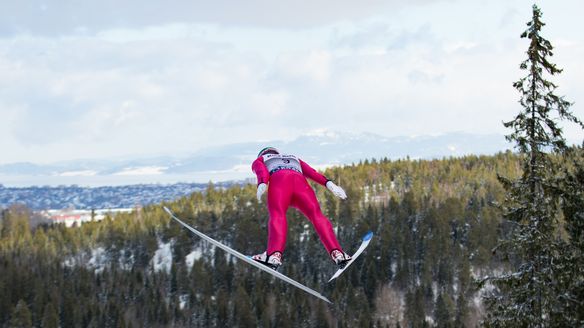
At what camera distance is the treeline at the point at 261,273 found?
124875 mm

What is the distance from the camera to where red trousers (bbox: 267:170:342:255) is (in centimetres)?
1595

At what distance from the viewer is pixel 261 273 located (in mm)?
140250

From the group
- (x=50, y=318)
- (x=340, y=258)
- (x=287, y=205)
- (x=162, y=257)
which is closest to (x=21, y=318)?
(x=50, y=318)

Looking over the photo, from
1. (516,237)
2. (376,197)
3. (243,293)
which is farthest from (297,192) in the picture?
(376,197)

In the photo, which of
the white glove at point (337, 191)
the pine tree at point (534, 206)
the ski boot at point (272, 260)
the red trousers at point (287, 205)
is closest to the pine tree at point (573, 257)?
the pine tree at point (534, 206)

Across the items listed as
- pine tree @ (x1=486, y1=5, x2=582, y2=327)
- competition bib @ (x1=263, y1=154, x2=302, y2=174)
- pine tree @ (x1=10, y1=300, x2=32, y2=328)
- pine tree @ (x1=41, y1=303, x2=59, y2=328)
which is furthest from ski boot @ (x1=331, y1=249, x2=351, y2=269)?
pine tree @ (x1=10, y1=300, x2=32, y2=328)

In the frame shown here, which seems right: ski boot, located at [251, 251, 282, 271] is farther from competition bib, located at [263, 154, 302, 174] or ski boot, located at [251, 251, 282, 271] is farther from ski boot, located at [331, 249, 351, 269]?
competition bib, located at [263, 154, 302, 174]

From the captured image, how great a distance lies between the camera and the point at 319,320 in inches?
4658

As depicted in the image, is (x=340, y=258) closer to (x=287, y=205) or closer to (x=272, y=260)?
(x=272, y=260)

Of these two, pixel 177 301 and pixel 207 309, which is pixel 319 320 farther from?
pixel 177 301

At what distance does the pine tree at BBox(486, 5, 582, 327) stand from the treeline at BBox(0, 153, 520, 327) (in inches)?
3608

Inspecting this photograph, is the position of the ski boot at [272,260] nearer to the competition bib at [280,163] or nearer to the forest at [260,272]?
the competition bib at [280,163]

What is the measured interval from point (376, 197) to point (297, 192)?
182218 millimetres

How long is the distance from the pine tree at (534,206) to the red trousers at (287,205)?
8504 millimetres
